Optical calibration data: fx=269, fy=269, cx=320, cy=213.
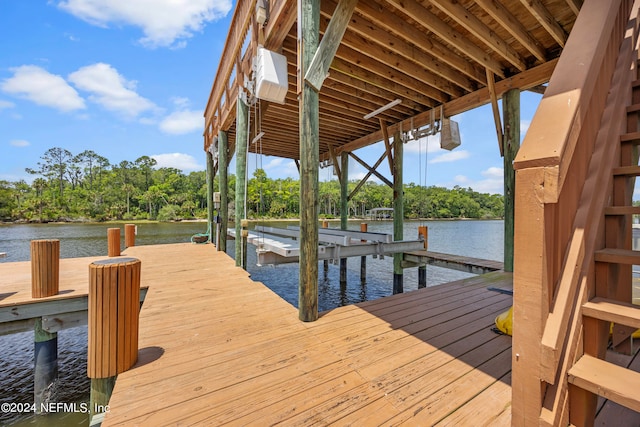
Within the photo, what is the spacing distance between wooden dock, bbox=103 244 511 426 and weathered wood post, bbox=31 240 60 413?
1.42 meters

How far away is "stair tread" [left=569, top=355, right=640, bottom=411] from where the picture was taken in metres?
0.97

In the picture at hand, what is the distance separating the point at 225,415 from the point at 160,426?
33 cm

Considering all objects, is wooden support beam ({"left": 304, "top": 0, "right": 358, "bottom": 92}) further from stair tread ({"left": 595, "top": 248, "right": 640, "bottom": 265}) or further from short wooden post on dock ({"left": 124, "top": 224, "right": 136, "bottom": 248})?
short wooden post on dock ({"left": 124, "top": 224, "right": 136, "bottom": 248})

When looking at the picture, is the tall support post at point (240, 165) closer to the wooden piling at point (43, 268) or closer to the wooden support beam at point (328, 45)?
the wooden piling at point (43, 268)

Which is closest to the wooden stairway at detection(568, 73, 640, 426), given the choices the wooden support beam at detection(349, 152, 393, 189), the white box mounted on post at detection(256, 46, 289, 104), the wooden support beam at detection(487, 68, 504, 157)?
the white box mounted on post at detection(256, 46, 289, 104)

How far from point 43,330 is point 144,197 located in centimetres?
5519

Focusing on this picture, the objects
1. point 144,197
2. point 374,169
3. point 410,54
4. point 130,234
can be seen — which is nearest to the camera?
point 410,54

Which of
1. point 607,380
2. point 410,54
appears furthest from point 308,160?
point 410,54

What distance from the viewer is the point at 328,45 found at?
280 cm

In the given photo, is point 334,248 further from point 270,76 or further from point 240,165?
point 270,76

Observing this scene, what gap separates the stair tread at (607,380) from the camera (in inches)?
38.3

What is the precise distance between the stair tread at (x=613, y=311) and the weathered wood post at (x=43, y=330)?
5.24 meters

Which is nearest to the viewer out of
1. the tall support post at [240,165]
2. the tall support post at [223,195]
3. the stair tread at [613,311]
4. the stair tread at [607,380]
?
the stair tread at [607,380]

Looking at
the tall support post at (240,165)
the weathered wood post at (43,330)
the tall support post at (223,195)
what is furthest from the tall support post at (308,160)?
the tall support post at (223,195)
